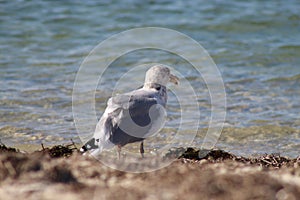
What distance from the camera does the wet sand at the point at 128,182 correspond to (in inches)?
148

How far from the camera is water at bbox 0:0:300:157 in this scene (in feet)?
25.4

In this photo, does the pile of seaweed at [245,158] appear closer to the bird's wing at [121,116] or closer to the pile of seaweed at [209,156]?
Result: the pile of seaweed at [209,156]

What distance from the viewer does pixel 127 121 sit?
18.9 ft

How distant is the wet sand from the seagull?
1.08 metres

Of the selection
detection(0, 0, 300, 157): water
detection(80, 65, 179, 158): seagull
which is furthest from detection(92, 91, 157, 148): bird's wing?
detection(0, 0, 300, 157): water

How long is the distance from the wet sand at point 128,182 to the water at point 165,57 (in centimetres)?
288

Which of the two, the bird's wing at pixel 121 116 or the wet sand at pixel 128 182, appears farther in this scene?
the bird's wing at pixel 121 116

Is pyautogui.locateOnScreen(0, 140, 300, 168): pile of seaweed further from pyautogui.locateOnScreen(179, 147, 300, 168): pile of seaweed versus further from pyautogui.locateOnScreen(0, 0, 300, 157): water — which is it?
pyautogui.locateOnScreen(0, 0, 300, 157): water

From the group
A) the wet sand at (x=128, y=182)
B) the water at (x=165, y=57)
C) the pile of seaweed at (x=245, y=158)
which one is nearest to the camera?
the wet sand at (x=128, y=182)

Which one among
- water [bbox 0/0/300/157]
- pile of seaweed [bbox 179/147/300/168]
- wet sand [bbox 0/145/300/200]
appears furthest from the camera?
water [bbox 0/0/300/157]

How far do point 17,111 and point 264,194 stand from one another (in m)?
5.10

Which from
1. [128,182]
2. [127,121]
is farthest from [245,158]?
[128,182]

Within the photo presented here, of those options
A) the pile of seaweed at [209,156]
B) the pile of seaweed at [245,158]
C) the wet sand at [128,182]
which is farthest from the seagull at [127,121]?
the wet sand at [128,182]

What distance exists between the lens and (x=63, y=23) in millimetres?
13016
